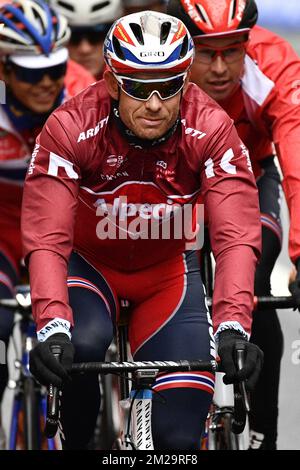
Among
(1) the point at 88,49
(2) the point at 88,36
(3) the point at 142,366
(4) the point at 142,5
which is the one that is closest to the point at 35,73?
(4) the point at 142,5

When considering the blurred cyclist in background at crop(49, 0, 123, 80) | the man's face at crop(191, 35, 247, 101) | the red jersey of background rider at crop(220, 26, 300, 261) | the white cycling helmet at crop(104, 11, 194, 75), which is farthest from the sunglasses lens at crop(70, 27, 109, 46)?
the white cycling helmet at crop(104, 11, 194, 75)

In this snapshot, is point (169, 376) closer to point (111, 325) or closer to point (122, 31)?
point (111, 325)

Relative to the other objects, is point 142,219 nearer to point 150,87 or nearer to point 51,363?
point 150,87

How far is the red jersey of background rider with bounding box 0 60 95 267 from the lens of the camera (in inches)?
314

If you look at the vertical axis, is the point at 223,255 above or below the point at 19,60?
below

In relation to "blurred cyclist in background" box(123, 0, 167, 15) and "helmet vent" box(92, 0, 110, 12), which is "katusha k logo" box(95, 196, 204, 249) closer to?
"blurred cyclist in background" box(123, 0, 167, 15)

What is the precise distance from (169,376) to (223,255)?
0.56m

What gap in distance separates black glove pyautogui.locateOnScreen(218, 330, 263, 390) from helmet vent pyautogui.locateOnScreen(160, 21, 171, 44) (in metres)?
1.33

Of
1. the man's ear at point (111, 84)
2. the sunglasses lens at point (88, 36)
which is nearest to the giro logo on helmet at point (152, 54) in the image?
the man's ear at point (111, 84)

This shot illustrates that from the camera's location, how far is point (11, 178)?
8.08m

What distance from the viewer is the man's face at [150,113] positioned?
603 centimetres

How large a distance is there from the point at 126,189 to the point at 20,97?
186cm
